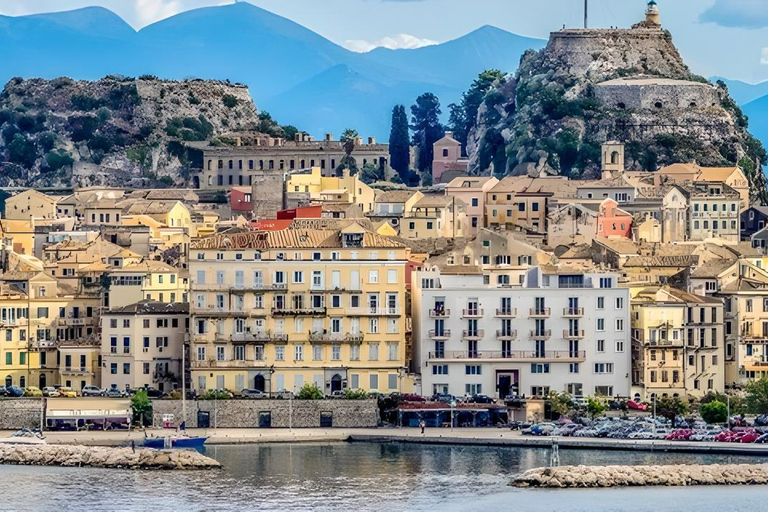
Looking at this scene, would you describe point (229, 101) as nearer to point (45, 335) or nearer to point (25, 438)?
point (45, 335)

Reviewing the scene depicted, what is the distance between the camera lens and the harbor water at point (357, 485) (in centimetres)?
7475

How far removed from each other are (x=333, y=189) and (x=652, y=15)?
43756mm

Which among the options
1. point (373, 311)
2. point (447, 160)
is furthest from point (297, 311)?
point (447, 160)

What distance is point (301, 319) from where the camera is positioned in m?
92.9

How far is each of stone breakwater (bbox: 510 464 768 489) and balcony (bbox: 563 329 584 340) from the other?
537 inches

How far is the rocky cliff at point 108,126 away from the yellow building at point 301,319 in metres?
63.3

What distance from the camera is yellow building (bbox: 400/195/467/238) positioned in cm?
11888

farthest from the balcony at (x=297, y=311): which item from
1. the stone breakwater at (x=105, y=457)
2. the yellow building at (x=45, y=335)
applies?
the stone breakwater at (x=105, y=457)

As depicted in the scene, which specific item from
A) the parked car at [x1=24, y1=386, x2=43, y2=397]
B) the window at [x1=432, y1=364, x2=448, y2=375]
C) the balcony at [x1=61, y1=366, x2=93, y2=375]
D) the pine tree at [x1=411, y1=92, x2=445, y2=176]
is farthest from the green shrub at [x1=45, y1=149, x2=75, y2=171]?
the window at [x1=432, y1=364, x2=448, y2=375]

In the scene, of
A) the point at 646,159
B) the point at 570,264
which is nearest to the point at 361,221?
the point at 570,264

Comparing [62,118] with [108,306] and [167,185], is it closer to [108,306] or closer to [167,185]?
[167,185]

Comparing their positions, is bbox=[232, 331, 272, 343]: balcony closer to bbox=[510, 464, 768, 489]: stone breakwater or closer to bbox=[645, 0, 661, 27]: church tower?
bbox=[510, 464, 768, 489]: stone breakwater

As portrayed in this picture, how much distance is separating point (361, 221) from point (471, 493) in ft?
107

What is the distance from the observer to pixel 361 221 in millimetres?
107750
